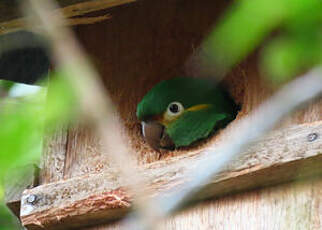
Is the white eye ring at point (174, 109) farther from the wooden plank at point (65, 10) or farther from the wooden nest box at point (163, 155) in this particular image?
the wooden plank at point (65, 10)

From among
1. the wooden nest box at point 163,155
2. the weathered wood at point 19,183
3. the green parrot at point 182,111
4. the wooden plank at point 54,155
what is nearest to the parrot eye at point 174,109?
the green parrot at point 182,111

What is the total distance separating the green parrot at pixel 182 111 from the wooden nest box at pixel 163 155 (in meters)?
0.07

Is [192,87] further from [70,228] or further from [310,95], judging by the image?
[310,95]

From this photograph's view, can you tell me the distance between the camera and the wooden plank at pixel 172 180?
2385 millimetres

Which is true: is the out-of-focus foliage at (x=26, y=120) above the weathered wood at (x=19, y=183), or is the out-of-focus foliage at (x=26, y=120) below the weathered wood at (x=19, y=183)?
below

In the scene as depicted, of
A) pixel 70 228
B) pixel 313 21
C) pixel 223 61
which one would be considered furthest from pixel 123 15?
pixel 313 21

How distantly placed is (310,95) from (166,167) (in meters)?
1.62

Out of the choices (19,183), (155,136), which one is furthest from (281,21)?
(19,183)

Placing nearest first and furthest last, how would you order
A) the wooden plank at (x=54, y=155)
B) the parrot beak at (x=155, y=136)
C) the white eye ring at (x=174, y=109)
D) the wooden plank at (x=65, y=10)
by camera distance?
the wooden plank at (x=65, y=10)
the wooden plank at (x=54, y=155)
the parrot beak at (x=155, y=136)
the white eye ring at (x=174, y=109)

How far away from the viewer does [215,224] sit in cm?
255

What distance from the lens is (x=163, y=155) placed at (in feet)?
9.76

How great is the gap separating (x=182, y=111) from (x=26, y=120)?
6.47ft

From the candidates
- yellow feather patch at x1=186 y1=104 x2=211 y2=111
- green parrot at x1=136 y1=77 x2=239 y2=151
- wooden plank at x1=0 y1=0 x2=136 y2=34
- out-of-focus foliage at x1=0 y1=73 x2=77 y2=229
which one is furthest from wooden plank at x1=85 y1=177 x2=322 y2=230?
yellow feather patch at x1=186 y1=104 x2=211 y2=111

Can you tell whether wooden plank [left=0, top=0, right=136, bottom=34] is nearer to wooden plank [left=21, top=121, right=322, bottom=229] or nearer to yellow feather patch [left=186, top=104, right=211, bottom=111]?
wooden plank [left=21, top=121, right=322, bottom=229]
